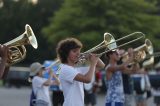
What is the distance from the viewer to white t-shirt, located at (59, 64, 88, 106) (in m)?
7.00

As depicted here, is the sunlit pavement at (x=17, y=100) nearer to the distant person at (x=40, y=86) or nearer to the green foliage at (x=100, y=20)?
the distant person at (x=40, y=86)

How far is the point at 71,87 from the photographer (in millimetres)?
7113

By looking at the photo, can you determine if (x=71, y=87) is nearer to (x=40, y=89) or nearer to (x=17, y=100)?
(x=40, y=89)

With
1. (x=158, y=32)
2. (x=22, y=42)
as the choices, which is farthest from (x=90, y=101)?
(x=158, y=32)

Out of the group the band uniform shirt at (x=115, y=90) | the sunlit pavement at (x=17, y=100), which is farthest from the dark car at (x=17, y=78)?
the band uniform shirt at (x=115, y=90)

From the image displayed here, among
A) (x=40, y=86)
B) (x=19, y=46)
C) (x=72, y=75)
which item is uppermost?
(x=19, y=46)

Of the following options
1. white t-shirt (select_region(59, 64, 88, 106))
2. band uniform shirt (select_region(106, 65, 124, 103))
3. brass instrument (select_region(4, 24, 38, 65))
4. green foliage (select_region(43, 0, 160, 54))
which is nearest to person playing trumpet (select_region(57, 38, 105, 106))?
white t-shirt (select_region(59, 64, 88, 106))

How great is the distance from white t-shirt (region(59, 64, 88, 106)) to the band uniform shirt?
2.06 metres

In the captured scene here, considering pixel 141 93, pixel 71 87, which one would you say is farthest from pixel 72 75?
pixel 141 93

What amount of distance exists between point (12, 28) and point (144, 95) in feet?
137

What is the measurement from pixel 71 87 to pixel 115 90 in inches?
87.7

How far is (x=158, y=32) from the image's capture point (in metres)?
42.1

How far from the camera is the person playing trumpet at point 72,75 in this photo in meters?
7.02

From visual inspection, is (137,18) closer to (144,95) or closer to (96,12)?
(96,12)
